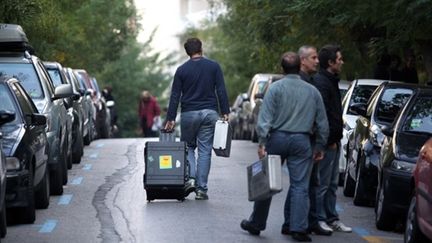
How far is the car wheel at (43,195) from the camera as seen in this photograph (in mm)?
14398

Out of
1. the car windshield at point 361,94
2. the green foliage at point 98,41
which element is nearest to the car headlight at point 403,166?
the car windshield at point 361,94

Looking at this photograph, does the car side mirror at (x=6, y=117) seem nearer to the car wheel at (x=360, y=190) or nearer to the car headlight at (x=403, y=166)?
the car headlight at (x=403, y=166)

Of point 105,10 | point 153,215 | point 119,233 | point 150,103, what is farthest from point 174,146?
point 150,103

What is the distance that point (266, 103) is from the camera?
12039 millimetres

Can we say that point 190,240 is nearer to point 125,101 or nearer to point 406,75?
point 406,75

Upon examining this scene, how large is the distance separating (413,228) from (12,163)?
4.04 m

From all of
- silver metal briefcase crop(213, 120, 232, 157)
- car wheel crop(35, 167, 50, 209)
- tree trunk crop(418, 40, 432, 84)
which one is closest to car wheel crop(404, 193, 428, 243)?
silver metal briefcase crop(213, 120, 232, 157)

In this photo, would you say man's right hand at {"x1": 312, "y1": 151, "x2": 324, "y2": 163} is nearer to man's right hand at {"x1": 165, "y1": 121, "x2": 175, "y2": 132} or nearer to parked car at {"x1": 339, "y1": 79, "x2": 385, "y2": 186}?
man's right hand at {"x1": 165, "y1": 121, "x2": 175, "y2": 132}

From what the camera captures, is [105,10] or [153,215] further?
[105,10]

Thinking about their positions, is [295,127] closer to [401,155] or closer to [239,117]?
[401,155]

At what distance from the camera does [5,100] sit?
13961 millimetres

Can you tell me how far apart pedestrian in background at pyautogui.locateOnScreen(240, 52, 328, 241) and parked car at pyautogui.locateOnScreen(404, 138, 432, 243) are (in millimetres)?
1052

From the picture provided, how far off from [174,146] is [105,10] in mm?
22898

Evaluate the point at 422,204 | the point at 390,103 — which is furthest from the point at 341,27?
the point at 422,204
